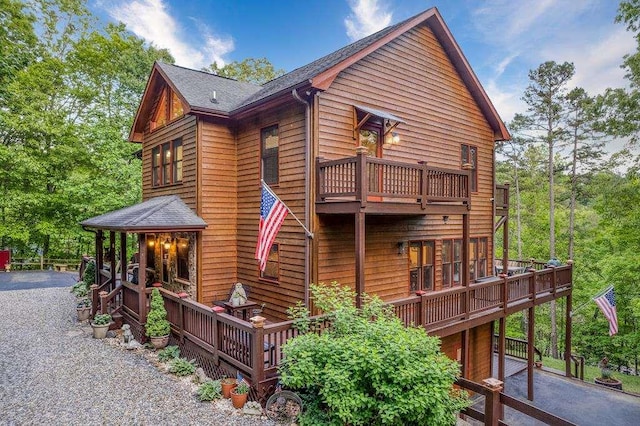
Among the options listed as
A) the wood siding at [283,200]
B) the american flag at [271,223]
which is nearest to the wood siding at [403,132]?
the wood siding at [283,200]

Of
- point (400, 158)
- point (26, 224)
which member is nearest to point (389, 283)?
point (400, 158)

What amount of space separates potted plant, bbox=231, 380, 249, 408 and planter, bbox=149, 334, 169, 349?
3.16m

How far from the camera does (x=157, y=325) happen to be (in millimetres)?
8078

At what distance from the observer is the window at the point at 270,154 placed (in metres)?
9.33

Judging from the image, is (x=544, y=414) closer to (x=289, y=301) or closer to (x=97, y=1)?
(x=289, y=301)

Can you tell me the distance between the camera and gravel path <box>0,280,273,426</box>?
5.37 metres

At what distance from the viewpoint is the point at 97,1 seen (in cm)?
2358

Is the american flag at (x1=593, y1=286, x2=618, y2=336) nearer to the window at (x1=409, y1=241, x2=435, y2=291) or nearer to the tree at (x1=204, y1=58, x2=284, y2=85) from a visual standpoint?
the window at (x1=409, y1=241, x2=435, y2=291)

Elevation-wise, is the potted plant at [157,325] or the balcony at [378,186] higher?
the balcony at [378,186]

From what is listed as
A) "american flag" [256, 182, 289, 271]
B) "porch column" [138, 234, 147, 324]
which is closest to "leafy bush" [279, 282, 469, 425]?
"american flag" [256, 182, 289, 271]

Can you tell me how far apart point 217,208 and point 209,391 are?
5509 mm

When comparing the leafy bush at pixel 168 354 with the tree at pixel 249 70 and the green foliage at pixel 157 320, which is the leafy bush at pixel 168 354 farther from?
the tree at pixel 249 70

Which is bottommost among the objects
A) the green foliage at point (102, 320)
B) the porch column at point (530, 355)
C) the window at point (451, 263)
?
the porch column at point (530, 355)

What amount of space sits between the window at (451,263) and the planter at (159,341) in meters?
8.44
